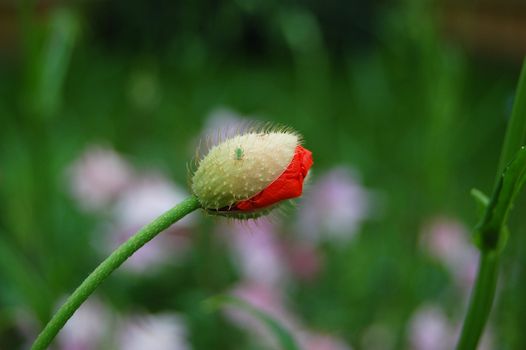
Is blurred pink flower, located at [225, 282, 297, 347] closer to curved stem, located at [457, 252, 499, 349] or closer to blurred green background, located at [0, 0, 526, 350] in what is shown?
blurred green background, located at [0, 0, 526, 350]

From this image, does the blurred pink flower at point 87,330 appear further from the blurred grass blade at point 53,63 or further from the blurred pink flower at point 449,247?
the blurred pink flower at point 449,247

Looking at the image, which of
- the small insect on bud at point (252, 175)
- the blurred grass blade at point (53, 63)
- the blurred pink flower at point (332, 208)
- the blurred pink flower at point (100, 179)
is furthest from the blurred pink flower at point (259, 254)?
the small insect on bud at point (252, 175)

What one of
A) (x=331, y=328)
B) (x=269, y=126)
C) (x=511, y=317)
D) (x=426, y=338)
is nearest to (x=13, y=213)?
(x=331, y=328)

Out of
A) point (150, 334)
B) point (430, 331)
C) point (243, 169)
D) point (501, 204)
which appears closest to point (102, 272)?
point (243, 169)

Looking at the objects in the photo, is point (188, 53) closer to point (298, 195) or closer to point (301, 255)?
point (301, 255)

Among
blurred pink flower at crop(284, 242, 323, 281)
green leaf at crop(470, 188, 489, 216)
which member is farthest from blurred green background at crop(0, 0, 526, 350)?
green leaf at crop(470, 188, 489, 216)

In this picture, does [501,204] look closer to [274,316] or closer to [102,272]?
[102,272]
